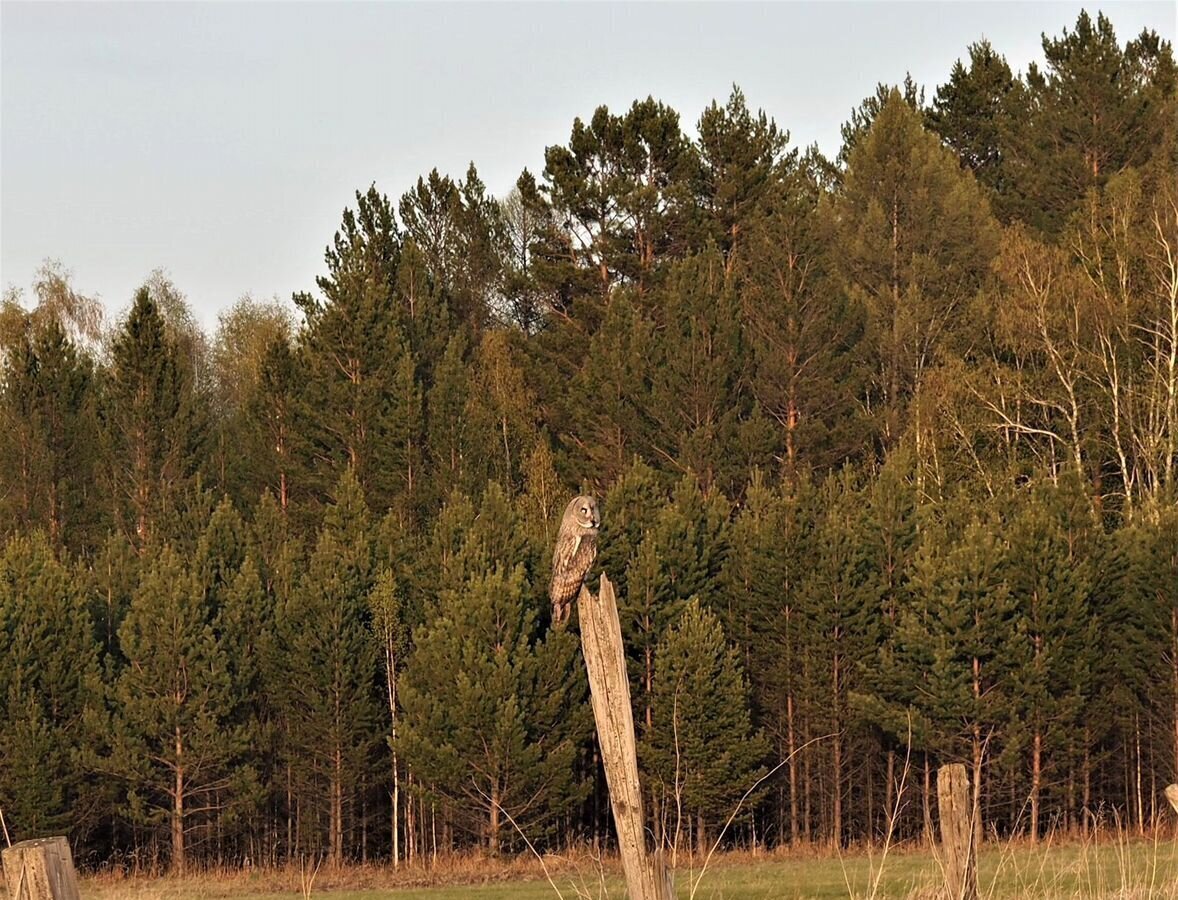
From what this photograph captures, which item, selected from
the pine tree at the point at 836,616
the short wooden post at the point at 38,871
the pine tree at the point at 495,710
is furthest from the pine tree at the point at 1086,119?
the short wooden post at the point at 38,871

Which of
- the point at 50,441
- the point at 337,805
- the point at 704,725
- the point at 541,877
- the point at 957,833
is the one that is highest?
the point at 50,441

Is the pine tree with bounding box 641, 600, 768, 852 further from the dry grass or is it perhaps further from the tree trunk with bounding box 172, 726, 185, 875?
the tree trunk with bounding box 172, 726, 185, 875

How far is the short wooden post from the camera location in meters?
3.68

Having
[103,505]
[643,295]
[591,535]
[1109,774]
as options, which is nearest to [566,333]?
[643,295]

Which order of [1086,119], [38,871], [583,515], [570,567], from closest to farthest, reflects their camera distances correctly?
[38,871], [570,567], [583,515], [1086,119]

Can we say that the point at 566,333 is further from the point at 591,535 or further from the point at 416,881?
the point at 591,535

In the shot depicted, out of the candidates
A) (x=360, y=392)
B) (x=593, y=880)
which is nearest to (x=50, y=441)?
(x=360, y=392)

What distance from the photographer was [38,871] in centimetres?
369

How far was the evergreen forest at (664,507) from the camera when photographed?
31297 mm

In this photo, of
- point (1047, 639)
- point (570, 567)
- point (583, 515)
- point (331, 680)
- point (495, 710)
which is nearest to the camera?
point (570, 567)

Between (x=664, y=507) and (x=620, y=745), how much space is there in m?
29.2

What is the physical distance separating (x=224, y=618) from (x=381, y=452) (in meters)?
10.4

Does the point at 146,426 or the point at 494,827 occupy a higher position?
the point at 146,426

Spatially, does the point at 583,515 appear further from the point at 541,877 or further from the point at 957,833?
the point at 541,877
